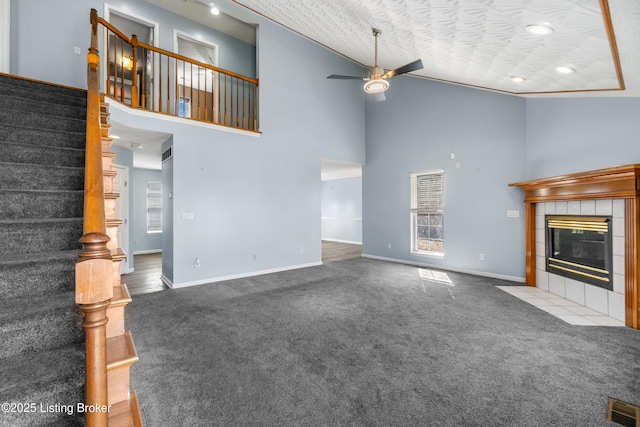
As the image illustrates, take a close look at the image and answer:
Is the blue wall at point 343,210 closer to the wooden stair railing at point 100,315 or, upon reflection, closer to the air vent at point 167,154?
the air vent at point 167,154

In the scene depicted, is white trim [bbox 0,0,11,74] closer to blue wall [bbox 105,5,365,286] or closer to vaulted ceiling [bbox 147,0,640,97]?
blue wall [bbox 105,5,365,286]

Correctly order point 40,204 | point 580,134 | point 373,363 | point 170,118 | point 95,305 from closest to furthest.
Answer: point 95,305 < point 40,204 < point 373,363 < point 580,134 < point 170,118

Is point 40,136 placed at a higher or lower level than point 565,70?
lower

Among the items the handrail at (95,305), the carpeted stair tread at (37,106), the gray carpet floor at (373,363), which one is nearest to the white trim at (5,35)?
the carpeted stair tread at (37,106)

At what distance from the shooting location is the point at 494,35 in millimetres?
2691

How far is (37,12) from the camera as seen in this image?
394 cm

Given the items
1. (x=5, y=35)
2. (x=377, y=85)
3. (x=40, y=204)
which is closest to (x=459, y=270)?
(x=377, y=85)

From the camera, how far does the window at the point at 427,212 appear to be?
5691 mm

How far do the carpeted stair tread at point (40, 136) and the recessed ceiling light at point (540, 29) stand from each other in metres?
4.14

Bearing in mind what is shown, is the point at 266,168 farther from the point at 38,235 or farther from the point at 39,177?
the point at 38,235

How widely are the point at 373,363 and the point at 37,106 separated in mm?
3975

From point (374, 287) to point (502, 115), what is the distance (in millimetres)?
3730

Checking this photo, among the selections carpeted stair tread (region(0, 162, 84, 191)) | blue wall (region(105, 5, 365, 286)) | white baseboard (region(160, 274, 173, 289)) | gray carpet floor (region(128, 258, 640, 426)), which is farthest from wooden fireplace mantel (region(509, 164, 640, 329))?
white baseboard (region(160, 274, 173, 289))

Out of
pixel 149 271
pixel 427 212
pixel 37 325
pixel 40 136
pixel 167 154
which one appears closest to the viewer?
pixel 37 325
